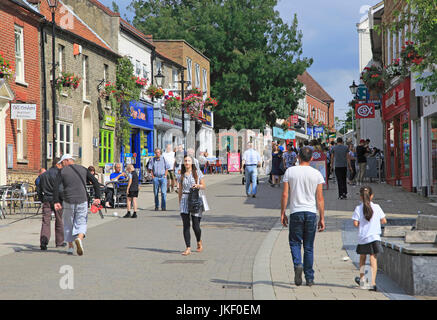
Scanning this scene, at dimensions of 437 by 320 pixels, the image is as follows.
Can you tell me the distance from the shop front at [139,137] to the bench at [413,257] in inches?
995

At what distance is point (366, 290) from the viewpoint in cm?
815

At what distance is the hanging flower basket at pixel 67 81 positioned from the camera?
26.6 meters

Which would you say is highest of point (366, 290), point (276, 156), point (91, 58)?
point (91, 58)

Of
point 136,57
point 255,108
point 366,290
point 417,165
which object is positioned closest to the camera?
point 366,290

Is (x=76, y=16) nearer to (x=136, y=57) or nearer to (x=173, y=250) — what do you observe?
(x=136, y=57)

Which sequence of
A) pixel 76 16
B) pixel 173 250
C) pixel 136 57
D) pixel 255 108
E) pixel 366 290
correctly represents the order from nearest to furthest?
pixel 366 290 → pixel 173 250 → pixel 76 16 → pixel 136 57 → pixel 255 108

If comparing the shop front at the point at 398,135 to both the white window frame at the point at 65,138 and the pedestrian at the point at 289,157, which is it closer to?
the pedestrian at the point at 289,157

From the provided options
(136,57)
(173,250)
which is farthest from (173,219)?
(136,57)

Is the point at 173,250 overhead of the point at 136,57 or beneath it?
beneath

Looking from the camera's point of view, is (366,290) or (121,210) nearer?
(366,290)

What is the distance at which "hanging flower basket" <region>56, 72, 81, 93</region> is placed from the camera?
26.6 metres

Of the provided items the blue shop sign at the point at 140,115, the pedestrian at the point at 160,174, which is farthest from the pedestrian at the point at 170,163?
the blue shop sign at the point at 140,115

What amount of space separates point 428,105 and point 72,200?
13658mm

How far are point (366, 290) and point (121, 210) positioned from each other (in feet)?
46.9
